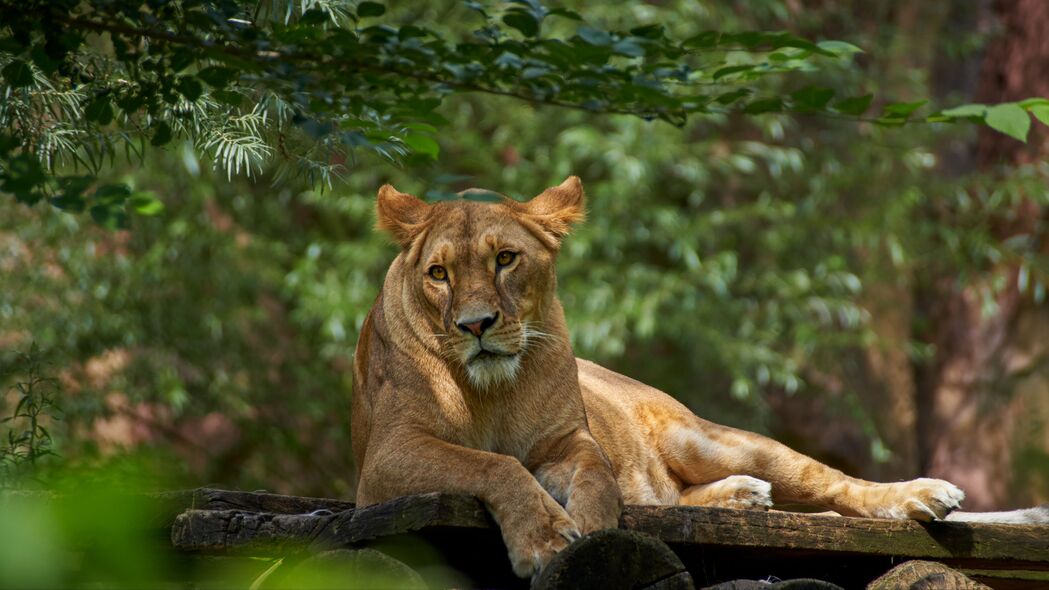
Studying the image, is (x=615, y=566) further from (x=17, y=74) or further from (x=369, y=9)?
(x=17, y=74)

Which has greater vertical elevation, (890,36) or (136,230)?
(890,36)

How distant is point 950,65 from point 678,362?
4.44m

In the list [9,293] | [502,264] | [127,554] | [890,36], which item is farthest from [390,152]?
[890,36]

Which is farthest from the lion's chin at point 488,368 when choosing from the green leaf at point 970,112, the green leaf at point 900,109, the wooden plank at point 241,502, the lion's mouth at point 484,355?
the green leaf at point 970,112

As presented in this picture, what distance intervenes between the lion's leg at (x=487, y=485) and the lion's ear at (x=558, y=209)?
806mm

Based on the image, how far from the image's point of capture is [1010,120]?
299 cm

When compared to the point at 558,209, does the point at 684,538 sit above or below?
below

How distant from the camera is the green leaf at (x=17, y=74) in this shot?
9.16 feet

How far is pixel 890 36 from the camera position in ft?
42.3

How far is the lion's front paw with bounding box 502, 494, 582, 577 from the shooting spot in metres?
2.67

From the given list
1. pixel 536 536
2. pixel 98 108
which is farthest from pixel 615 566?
pixel 98 108

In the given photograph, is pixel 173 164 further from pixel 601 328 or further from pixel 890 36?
pixel 890 36

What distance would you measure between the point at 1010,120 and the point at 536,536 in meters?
1.45

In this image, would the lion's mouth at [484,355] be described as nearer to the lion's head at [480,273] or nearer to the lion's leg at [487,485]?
the lion's head at [480,273]
